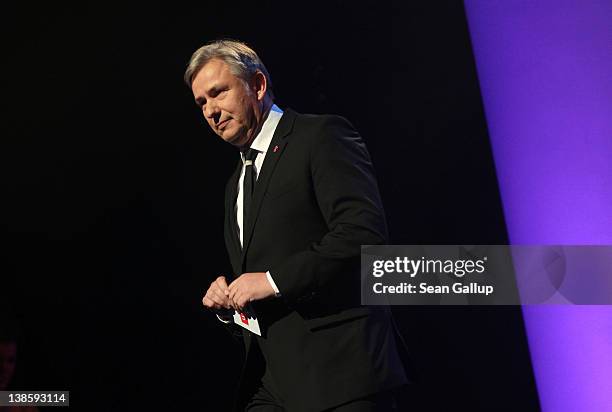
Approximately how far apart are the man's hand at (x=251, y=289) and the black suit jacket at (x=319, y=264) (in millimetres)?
28

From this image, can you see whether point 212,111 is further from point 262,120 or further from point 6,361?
point 6,361

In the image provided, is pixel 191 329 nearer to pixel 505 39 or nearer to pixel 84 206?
pixel 84 206

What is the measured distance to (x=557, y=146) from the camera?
9.86 feet

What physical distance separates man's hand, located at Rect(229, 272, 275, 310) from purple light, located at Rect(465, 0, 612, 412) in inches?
59.8

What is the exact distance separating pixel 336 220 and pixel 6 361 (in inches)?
63.9

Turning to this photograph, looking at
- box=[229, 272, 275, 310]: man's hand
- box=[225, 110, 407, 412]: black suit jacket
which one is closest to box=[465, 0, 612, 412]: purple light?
box=[225, 110, 407, 412]: black suit jacket

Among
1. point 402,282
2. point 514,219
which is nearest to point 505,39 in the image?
point 514,219

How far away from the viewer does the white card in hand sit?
2.00 meters

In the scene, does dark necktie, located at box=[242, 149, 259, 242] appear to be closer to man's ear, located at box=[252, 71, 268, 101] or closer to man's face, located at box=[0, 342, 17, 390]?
man's ear, located at box=[252, 71, 268, 101]

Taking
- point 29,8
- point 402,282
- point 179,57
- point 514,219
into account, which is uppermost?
point 29,8

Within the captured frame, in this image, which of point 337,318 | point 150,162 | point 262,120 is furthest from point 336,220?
point 150,162

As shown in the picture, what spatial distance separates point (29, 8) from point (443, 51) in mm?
1891

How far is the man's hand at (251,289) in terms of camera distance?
6.14 feet

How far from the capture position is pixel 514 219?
3.24m
